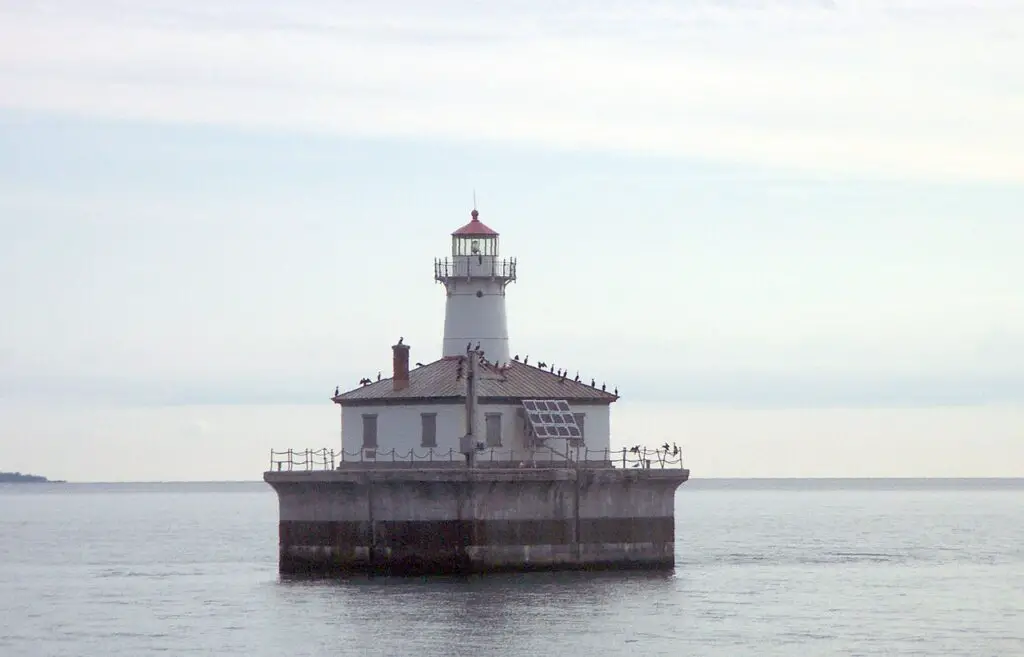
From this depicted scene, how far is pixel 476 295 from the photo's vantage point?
73.5 m

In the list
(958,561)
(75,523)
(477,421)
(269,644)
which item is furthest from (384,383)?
(75,523)

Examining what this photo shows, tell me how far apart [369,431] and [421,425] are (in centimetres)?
232

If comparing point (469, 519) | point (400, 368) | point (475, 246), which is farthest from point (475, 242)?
point (469, 519)

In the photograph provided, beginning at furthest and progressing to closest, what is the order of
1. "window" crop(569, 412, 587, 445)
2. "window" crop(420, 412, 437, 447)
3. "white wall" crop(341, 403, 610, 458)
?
"window" crop(569, 412, 587, 445) < "window" crop(420, 412, 437, 447) < "white wall" crop(341, 403, 610, 458)

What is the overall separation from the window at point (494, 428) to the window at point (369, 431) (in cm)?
398

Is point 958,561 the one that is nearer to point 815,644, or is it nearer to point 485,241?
point 485,241

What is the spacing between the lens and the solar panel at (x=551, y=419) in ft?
222

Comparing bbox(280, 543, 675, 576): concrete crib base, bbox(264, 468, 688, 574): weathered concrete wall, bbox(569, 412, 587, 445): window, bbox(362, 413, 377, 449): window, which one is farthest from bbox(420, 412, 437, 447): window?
bbox(569, 412, 587, 445): window

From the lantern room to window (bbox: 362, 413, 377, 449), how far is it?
7810mm

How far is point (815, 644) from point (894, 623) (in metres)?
5.82

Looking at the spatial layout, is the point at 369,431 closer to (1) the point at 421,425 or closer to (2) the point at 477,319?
(1) the point at 421,425

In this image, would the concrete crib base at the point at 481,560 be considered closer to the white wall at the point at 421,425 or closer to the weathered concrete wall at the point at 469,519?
the weathered concrete wall at the point at 469,519

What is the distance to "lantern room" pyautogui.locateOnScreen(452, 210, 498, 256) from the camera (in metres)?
74.1

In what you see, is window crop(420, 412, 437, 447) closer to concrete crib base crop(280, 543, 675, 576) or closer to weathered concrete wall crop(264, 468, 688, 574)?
weathered concrete wall crop(264, 468, 688, 574)
